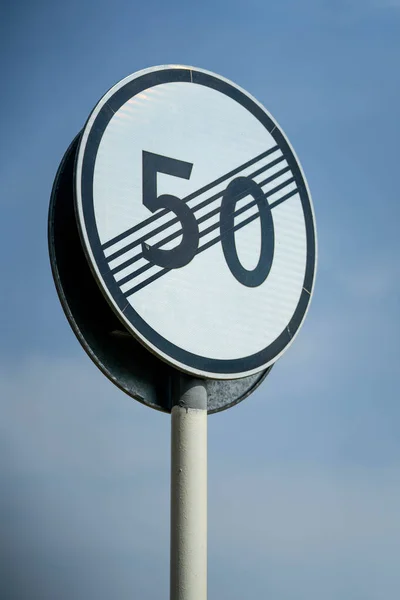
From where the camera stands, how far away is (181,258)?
1.99 meters

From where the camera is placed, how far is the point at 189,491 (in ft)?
6.38

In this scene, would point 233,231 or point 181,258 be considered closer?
point 181,258

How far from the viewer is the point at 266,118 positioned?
2.29 m

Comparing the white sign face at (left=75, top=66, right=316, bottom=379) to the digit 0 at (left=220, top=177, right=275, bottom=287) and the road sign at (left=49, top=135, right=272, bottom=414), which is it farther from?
the road sign at (left=49, top=135, right=272, bottom=414)

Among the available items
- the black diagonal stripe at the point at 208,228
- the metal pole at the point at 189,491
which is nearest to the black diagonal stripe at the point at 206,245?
the black diagonal stripe at the point at 208,228

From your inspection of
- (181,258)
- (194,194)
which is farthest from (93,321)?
(194,194)

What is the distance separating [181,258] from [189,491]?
56 centimetres

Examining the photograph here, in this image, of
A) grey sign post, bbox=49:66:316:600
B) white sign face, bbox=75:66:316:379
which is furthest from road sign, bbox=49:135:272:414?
white sign face, bbox=75:66:316:379

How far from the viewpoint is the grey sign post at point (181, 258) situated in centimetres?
191

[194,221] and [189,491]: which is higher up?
[194,221]

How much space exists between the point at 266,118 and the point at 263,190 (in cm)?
23

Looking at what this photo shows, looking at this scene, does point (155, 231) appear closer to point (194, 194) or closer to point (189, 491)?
point (194, 194)

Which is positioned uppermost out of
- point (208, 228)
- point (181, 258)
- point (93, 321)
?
point (208, 228)

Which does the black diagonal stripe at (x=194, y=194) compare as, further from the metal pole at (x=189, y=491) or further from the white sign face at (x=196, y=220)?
the metal pole at (x=189, y=491)
